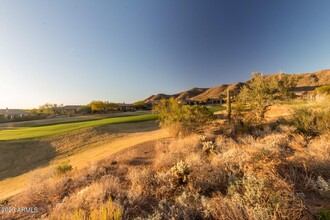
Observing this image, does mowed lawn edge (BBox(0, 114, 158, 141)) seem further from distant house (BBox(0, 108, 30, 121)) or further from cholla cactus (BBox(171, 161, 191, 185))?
distant house (BBox(0, 108, 30, 121))

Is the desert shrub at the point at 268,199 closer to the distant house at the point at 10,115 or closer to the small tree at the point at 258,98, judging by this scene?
the small tree at the point at 258,98

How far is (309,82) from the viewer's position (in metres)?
75.8

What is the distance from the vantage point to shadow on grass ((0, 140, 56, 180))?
14.1 m

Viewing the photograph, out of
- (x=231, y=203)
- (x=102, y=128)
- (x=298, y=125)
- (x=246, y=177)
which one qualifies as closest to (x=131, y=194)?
(x=231, y=203)

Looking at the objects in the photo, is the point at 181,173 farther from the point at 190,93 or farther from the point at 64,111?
the point at 190,93

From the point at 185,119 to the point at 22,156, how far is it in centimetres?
1518

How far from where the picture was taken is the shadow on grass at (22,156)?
14114 mm

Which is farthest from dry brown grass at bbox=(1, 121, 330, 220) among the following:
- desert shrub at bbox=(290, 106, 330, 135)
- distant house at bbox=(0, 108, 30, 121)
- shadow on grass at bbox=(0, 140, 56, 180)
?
distant house at bbox=(0, 108, 30, 121)

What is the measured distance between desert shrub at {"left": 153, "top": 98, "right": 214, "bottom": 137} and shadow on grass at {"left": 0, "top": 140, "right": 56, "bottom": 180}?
1045 cm

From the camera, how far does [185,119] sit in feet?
47.5

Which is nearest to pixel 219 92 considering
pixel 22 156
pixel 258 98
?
pixel 258 98

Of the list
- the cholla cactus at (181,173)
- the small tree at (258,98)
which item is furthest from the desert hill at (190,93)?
the cholla cactus at (181,173)

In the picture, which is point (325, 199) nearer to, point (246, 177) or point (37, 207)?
point (246, 177)

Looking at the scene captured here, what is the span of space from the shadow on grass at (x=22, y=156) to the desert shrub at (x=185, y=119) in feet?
34.3
